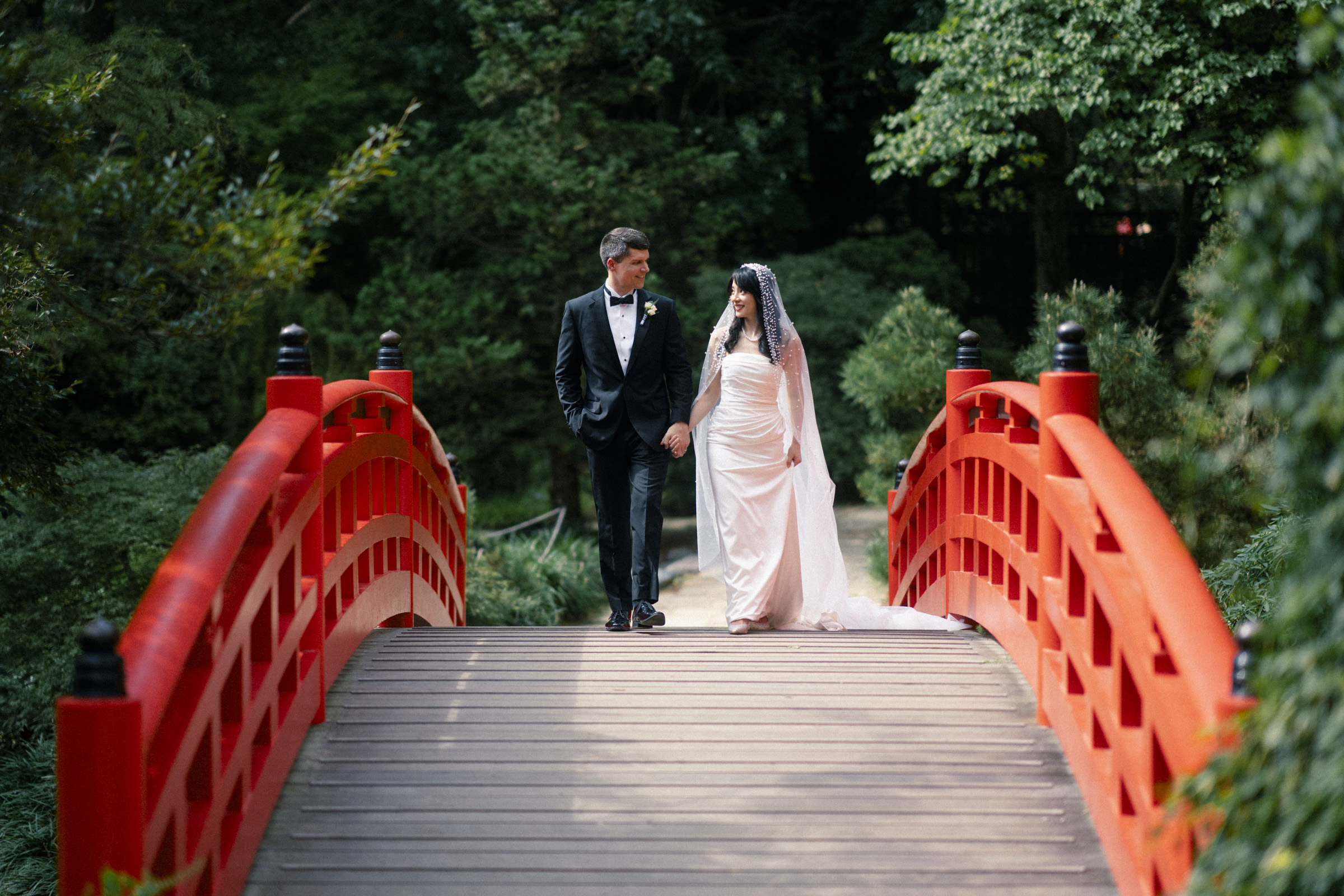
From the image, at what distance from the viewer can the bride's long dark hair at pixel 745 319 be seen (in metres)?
5.39

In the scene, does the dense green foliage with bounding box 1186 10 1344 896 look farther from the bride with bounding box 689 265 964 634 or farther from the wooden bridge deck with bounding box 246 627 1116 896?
the bride with bounding box 689 265 964 634

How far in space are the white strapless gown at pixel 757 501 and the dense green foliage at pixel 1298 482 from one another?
3.50 metres

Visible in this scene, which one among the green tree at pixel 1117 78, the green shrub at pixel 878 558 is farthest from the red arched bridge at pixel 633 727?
the green shrub at pixel 878 558

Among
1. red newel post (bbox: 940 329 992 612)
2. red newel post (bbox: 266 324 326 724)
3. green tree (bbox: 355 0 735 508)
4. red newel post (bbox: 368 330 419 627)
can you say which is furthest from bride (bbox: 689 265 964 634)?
green tree (bbox: 355 0 735 508)

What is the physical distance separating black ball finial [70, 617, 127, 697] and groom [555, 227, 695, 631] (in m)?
3.01

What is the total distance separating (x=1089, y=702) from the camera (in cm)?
312

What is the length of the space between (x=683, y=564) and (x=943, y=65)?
17.2 ft

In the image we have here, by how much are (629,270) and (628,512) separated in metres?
1.05

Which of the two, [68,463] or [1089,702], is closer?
[1089,702]

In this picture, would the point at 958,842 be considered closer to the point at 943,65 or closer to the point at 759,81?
the point at 943,65

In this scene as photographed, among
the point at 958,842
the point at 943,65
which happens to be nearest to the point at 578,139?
the point at 943,65

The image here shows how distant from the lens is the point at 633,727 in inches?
141

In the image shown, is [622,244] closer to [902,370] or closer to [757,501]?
[757,501]

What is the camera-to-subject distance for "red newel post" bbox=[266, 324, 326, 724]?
357cm
